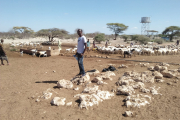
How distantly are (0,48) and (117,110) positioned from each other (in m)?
7.36

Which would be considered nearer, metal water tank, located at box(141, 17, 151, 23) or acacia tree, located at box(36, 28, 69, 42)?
acacia tree, located at box(36, 28, 69, 42)

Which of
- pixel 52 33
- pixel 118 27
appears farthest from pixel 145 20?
pixel 52 33

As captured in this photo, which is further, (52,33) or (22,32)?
(22,32)

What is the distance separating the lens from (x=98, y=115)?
2910 millimetres

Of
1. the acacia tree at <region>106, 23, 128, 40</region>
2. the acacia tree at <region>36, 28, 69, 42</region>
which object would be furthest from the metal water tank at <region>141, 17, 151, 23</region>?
the acacia tree at <region>36, 28, 69, 42</region>

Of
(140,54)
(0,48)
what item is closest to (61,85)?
(0,48)

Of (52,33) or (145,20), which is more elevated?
(145,20)

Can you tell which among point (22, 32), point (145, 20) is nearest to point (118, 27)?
point (145, 20)

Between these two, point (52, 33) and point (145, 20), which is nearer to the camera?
point (52, 33)

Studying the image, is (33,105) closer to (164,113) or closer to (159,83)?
(164,113)

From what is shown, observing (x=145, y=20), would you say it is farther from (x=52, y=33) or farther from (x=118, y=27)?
(x=52, y=33)

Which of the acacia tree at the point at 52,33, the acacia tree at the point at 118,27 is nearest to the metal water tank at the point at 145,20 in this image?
the acacia tree at the point at 118,27

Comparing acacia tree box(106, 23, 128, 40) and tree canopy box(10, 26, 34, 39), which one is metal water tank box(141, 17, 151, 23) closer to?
acacia tree box(106, 23, 128, 40)

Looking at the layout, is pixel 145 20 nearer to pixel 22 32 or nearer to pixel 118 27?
pixel 118 27
